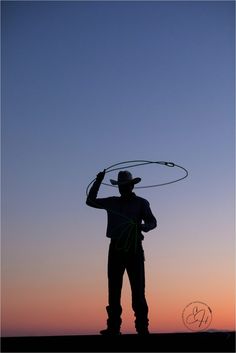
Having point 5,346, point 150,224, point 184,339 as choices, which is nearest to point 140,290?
point 150,224

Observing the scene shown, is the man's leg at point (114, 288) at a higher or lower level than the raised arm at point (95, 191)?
lower

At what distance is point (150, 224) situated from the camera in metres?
10.8

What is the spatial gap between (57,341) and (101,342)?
26.6 inches

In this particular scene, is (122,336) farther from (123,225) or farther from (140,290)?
(123,225)

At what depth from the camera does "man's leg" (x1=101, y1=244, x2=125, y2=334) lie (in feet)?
34.1

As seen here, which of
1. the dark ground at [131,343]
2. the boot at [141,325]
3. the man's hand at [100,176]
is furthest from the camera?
the man's hand at [100,176]

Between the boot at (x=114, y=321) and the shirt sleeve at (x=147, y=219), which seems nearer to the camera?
the boot at (x=114, y=321)

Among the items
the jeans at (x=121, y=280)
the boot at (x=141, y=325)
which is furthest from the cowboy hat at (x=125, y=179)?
the boot at (x=141, y=325)

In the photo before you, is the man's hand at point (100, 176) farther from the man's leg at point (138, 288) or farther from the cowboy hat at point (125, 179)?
the man's leg at point (138, 288)

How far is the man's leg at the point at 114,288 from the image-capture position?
10398 millimetres

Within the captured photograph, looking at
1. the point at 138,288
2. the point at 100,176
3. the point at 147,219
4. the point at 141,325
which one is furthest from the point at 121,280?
the point at 100,176

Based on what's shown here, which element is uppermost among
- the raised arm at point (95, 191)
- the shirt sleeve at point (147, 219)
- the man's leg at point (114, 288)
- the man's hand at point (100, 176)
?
the man's hand at point (100, 176)

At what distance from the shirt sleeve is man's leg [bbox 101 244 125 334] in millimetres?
600

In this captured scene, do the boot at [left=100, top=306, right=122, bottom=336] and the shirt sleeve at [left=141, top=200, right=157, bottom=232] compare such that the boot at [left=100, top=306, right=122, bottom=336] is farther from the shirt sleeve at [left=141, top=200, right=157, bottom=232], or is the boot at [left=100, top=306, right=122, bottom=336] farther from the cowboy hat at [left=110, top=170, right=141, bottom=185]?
the cowboy hat at [left=110, top=170, right=141, bottom=185]
